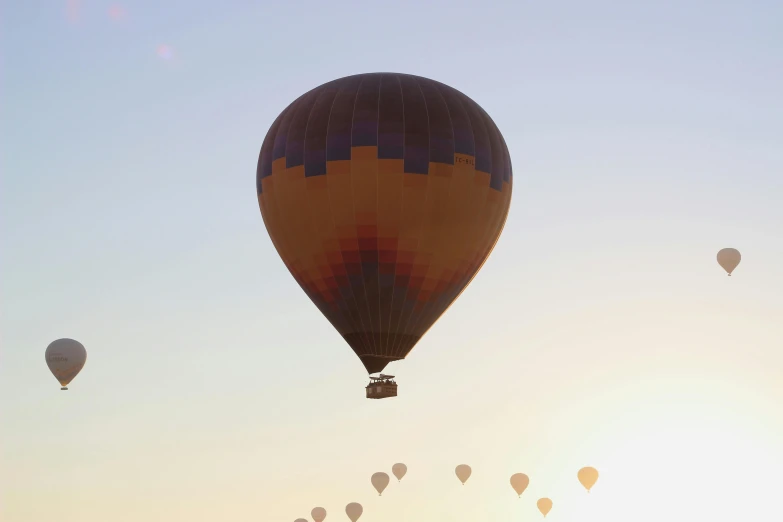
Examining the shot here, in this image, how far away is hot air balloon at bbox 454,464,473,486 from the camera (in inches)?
3206

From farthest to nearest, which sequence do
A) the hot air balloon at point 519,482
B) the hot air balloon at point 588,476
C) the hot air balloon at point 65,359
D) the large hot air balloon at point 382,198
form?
the hot air balloon at point 519,482, the hot air balloon at point 65,359, the hot air balloon at point 588,476, the large hot air balloon at point 382,198

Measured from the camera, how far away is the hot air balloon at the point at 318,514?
285 feet

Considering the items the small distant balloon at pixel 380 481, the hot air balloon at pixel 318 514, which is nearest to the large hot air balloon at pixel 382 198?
the small distant balloon at pixel 380 481

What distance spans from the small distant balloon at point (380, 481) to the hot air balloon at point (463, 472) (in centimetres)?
351

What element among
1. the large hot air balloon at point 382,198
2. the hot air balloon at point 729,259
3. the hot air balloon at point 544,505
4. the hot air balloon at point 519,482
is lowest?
the hot air balloon at point 544,505

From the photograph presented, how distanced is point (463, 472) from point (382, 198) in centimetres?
2215

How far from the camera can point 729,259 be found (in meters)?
79.8

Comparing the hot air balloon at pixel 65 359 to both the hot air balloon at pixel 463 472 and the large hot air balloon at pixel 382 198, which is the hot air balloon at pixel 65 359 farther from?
the large hot air balloon at pixel 382 198

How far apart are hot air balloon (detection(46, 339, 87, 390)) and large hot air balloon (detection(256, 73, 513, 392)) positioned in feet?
65.2

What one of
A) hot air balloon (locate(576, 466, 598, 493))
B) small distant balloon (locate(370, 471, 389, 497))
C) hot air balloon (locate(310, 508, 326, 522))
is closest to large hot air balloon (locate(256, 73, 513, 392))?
hot air balloon (locate(576, 466, 598, 493))

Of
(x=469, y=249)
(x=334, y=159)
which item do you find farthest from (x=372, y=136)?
(x=469, y=249)

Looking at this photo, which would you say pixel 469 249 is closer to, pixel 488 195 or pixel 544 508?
pixel 488 195

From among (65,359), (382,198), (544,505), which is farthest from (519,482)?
(382,198)

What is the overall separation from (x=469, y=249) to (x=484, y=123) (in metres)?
4.62
